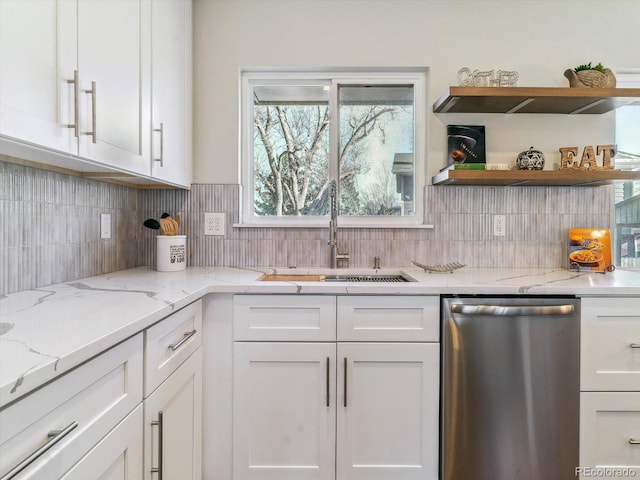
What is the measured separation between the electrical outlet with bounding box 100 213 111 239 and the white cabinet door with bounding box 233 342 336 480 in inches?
33.4

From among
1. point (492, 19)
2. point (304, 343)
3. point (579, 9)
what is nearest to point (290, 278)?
point (304, 343)

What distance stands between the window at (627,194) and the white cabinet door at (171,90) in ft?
7.87

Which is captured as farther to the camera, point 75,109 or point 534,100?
point 534,100

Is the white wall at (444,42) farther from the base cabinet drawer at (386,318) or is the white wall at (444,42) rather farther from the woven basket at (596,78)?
the base cabinet drawer at (386,318)

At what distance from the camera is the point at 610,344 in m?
1.53

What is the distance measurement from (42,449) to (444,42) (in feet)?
7.71

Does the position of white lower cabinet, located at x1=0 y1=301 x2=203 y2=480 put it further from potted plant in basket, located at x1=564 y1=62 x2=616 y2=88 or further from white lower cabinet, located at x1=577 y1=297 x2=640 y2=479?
potted plant in basket, located at x1=564 y1=62 x2=616 y2=88

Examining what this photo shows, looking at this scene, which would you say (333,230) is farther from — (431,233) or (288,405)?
(288,405)

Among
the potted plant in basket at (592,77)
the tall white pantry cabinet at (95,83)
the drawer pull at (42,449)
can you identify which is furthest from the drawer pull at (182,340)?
the potted plant in basket at (592,77)

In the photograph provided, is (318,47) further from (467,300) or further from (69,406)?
(69,406)

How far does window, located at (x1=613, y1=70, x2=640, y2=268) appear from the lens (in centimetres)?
223

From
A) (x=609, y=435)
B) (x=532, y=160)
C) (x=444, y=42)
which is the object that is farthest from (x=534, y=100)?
(x=609, y=435)

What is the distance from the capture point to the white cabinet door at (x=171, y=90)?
1.66 m

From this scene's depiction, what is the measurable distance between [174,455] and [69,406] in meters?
0.65
